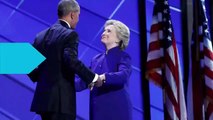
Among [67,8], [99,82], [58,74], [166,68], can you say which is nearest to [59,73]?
[58,74]

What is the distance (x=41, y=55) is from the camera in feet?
9.80

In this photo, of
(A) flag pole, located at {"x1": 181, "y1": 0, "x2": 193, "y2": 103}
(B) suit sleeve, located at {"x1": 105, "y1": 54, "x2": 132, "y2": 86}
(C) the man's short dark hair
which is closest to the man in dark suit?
(C) the man's short dark hair

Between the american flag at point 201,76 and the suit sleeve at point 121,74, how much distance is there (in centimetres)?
95

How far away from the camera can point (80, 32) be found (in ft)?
13.7

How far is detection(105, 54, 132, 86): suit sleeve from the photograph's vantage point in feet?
10.4

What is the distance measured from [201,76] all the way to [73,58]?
165 cm

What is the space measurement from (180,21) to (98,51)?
40.5 inches

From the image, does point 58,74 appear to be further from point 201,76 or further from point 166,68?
point 201,76

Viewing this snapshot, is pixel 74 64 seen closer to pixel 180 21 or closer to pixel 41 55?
pixel 41 55

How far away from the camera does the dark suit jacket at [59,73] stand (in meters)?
2.84

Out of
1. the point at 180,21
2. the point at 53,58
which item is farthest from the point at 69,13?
the point at 180,21

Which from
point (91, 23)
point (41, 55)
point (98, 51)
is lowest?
point (41, 55)

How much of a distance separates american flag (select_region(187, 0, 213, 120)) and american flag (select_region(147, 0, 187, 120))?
210 mm

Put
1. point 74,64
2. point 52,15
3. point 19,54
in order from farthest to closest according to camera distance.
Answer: point 52,15, point 19,54, point 74,64
